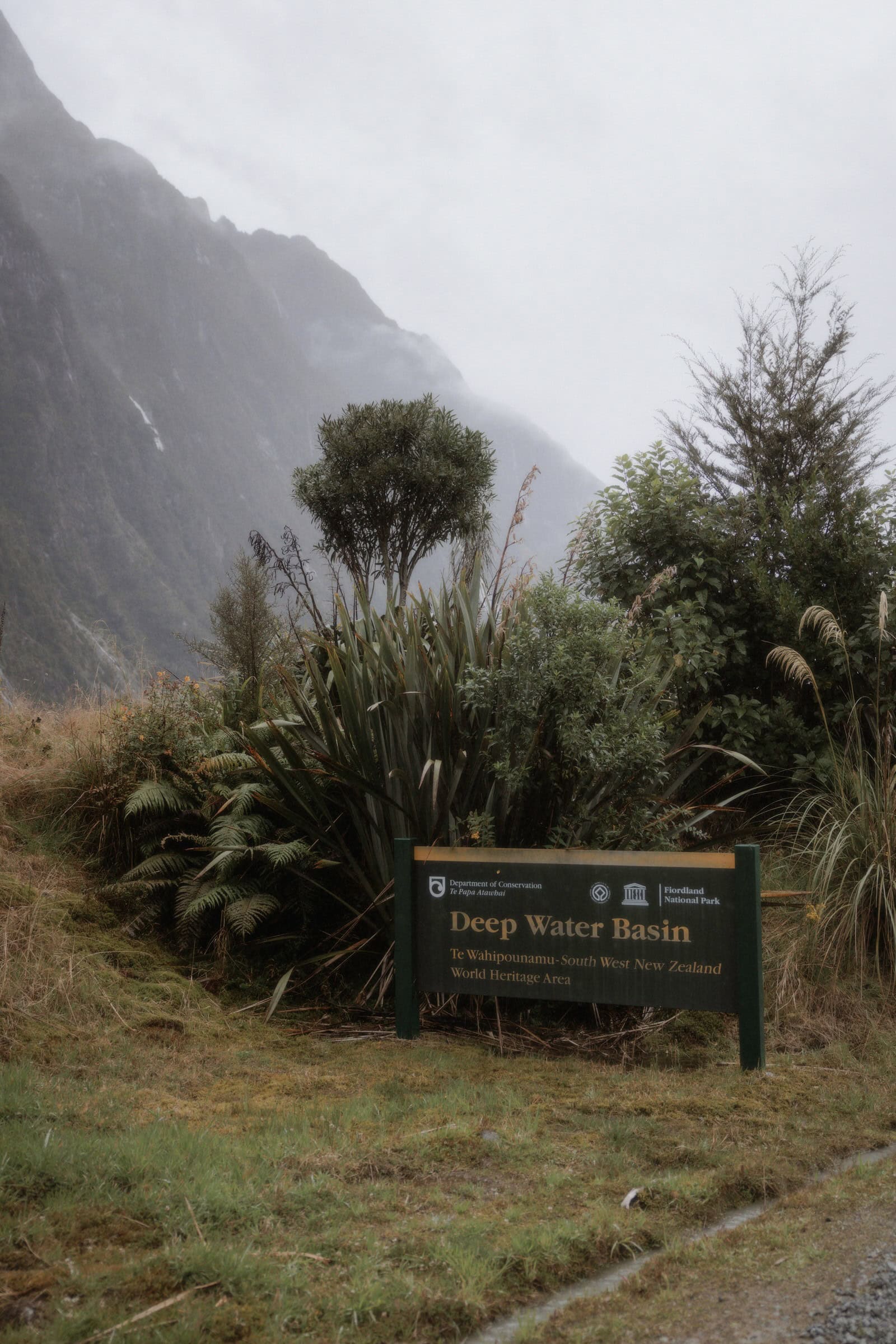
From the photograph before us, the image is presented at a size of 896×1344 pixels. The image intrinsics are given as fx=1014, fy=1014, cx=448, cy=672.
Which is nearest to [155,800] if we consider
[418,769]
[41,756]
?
[418,769]

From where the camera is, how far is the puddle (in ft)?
7.53

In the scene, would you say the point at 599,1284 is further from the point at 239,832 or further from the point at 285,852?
the point at 239,832

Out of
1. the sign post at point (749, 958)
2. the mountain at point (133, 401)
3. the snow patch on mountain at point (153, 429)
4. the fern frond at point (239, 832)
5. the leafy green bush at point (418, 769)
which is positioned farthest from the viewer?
the snow patch on mountain at point (153, 429)

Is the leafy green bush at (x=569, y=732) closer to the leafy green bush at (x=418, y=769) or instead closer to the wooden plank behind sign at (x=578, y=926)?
the leafy green bush at (x=418, y=769)

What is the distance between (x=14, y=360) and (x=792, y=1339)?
8794 cm

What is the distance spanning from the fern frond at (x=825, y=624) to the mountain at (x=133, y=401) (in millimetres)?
5774

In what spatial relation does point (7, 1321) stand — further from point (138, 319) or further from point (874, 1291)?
point (138, 319)

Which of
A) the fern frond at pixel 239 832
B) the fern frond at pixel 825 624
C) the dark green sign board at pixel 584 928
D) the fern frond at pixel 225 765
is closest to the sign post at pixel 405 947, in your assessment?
the dark green sign board at pixel 584 928

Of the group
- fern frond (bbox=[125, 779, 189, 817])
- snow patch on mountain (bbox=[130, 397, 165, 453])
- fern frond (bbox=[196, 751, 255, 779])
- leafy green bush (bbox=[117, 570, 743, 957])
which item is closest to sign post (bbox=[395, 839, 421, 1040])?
leafy green bush (bbox=[117, 570, 743, 957])

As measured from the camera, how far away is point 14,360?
259ft

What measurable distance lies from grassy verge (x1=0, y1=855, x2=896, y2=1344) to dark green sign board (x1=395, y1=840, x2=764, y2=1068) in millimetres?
324

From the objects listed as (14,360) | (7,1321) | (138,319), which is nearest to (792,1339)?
(7,1321)

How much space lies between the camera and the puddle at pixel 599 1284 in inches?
90.4

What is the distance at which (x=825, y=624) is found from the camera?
6.70m
